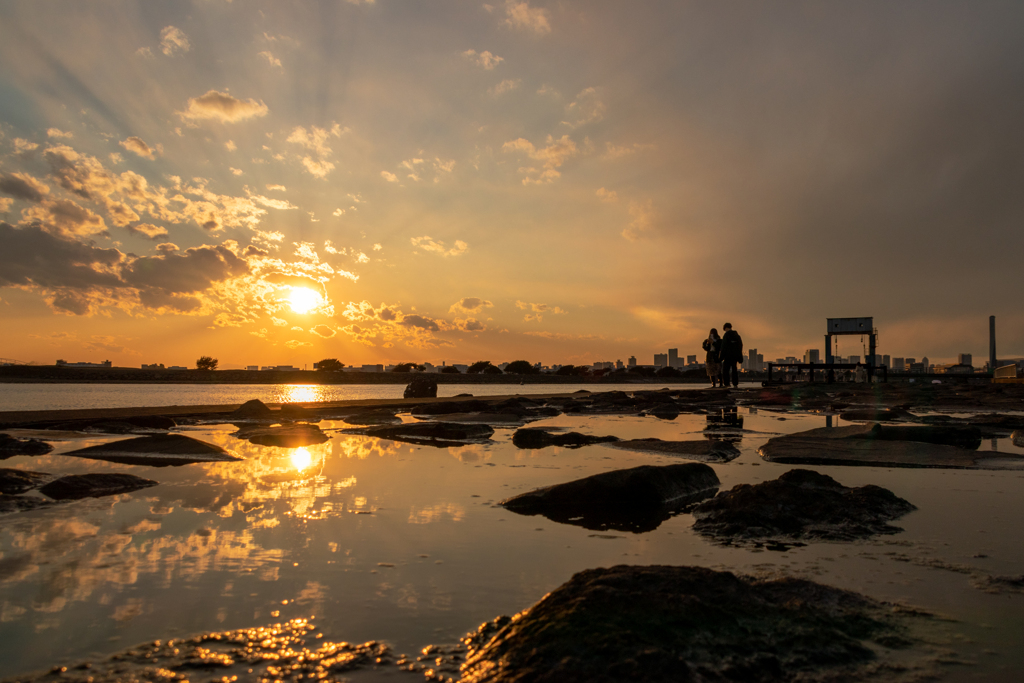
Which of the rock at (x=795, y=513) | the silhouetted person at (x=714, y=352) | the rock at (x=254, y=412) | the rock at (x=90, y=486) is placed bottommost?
the rock at (x=254, y=412)

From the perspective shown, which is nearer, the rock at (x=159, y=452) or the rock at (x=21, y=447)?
the rock at (x=159, y=452)

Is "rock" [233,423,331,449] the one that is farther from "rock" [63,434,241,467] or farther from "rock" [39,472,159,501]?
"rock" [39,472,159,501]

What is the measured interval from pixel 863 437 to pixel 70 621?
826cm

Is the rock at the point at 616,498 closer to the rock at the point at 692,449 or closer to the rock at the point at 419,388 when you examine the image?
the rock at the point at 692,449

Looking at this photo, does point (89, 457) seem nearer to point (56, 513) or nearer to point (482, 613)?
point (56, 513)

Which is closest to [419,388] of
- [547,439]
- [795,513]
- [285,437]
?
[285,437]

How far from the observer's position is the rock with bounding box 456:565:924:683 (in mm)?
1803

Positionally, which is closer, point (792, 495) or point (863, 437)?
point (792, 495)

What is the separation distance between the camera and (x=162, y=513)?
13.4 feet

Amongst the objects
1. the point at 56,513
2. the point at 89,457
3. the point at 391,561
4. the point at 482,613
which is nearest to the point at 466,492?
the point at 391,561

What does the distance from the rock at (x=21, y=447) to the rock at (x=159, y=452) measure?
0.47 meters

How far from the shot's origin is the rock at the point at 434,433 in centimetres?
918

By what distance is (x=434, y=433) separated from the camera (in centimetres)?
966

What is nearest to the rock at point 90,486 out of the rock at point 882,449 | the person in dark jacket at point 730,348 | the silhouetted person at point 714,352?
the rock at point 882,449
